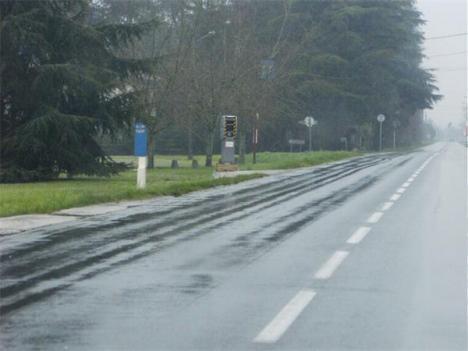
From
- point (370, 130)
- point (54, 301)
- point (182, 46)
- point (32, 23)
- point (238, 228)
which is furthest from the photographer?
point (370, 130)

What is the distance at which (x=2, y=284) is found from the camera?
7965 millimetres

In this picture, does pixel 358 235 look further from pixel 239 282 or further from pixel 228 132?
pixel 228 132

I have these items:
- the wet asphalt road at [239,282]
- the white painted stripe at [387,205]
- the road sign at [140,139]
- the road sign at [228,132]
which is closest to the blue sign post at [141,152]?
the road sign at [140,139]

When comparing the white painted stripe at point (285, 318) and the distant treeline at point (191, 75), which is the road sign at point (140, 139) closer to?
Answer: the distant treeline at point (191, 75)

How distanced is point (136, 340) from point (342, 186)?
17598 mm

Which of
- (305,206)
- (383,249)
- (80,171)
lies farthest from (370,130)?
(383,249)

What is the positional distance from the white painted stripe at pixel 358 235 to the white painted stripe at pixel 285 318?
364 cm

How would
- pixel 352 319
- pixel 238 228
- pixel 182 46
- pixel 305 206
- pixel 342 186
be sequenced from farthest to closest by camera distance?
pixel 182 46 → pixel 342 186 → pixel 305 206 → pixel 238 228 → pixel 352 319

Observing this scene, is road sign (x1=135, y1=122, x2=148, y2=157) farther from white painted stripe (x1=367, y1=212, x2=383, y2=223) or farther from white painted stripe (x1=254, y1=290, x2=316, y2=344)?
white painted stripe (x1=254, y1=290, x2=316, y2=344)

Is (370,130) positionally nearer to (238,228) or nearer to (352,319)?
(238,228)

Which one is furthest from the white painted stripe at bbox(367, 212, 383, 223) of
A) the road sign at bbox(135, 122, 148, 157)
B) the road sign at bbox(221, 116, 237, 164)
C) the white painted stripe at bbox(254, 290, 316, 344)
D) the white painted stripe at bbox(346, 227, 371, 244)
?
the road sign at bbox(221, 116, 237, 164)

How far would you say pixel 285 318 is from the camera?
6477 mm

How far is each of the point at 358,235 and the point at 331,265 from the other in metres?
2.79

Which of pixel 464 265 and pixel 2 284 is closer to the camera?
pixel 2 284
